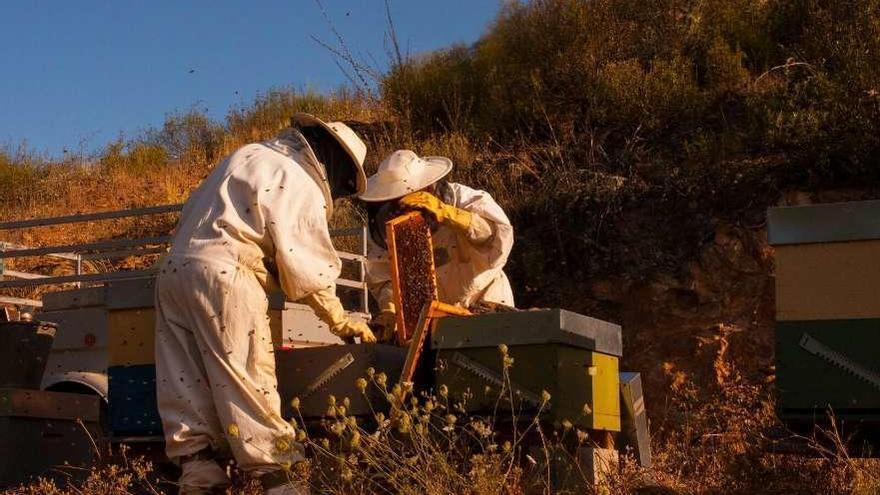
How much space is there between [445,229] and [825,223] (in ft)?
7.28

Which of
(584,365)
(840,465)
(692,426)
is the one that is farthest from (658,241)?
(584,365)

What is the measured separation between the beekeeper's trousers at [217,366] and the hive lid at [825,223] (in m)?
2.46

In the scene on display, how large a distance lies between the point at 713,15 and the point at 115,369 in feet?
31.9

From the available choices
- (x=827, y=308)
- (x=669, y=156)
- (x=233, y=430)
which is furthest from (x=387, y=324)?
(x=669, y=156)

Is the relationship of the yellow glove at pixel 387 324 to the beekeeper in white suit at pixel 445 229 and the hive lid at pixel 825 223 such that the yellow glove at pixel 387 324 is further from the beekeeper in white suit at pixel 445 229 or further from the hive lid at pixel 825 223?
the hive lid at pixel 825 223

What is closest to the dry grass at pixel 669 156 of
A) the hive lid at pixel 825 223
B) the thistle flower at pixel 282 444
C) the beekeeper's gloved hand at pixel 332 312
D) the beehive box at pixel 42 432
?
the hive lid at pixel 825 223

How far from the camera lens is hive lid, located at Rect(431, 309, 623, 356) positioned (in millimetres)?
4980

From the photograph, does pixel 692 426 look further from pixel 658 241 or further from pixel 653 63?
pixel 653 63

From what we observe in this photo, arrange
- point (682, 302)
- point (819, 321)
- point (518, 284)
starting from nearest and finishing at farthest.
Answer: point (819, 321) → point (682, 302) → point (518, 284)

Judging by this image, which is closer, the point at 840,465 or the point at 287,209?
the point at 287,209

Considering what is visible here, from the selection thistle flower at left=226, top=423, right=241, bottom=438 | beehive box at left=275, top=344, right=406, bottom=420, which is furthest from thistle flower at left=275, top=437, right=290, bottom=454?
beehive box at left=275, top=344, right=406, bottom=420

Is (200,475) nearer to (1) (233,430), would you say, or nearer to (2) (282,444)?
(1) (233,430)

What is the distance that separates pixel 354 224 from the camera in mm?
12992

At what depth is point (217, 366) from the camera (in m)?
5.02
